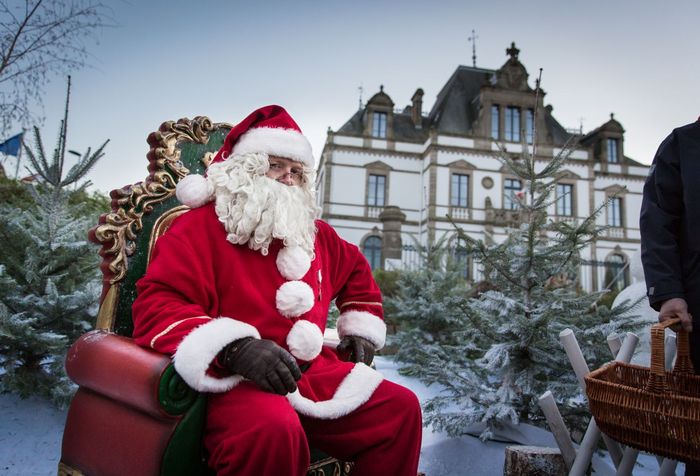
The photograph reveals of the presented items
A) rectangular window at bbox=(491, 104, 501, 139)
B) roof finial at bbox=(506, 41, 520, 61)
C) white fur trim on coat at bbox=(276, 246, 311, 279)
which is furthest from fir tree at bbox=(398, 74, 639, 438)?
roof finial at bbox=(506, 41, 520, 61)

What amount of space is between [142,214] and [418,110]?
25.3m

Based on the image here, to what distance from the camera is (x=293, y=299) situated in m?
1.89

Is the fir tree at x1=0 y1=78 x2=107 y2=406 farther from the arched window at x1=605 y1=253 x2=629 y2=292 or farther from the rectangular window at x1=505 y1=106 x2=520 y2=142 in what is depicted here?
the rectangular window at x1=505 y1=106 x2=520 y2=142

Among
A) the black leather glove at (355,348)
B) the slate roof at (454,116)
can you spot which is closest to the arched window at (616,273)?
the slate roof at (454,116)

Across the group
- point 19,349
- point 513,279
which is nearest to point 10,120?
point 19,349

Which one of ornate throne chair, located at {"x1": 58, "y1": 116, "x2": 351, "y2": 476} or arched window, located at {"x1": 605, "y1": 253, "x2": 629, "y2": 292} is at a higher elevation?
arched window, located at {"x1": 605, "y1": 253, "x2": 629, "y2": 292}

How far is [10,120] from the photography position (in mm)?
4254

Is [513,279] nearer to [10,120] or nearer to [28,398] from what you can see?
A: [28,398]

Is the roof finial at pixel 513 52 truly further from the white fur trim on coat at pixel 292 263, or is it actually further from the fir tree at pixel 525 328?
the white fur trim on coat at pixel 292 263

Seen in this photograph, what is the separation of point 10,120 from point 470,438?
188 inches

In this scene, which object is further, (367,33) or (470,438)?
(367,33)

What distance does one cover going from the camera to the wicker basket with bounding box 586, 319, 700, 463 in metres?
1.59

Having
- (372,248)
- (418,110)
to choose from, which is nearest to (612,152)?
(418,110)

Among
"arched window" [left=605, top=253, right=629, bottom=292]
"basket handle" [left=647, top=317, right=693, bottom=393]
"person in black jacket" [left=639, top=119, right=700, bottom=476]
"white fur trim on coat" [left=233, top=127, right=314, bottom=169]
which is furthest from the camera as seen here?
"arched window" [left=605, top=253, right=629, bottom=292]
